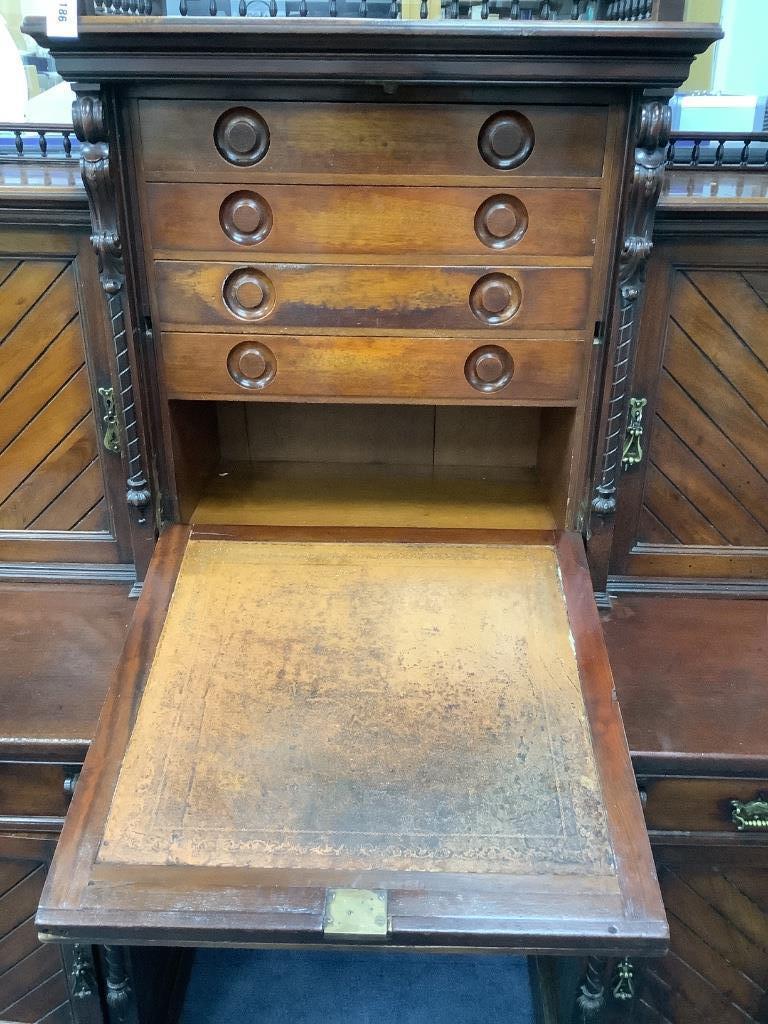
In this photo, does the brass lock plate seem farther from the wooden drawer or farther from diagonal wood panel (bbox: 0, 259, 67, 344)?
diagonal wood panel (bbox: 0, 259, 67, 344)

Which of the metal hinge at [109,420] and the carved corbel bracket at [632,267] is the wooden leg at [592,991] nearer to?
the carved corbel bracket at [632,267]

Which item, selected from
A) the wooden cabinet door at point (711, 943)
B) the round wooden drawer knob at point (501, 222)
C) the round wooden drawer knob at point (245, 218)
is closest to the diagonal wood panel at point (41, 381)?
the round wooden drawer knob at point (245, 218)

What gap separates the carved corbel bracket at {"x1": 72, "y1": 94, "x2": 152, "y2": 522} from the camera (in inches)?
42.8

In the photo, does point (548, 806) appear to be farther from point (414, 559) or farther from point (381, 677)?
point (414, 559)

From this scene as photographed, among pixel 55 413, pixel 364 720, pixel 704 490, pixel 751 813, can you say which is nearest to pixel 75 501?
pixel 55 413

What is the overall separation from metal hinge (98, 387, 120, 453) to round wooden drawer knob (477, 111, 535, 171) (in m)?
0.72

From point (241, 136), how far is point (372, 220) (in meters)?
0.21

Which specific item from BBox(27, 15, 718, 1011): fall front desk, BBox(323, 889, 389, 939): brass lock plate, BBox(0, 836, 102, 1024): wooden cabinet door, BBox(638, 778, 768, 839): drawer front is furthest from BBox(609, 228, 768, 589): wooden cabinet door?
BBox(0, 836, 102, 1024): wooden cabinet door

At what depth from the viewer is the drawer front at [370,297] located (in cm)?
120

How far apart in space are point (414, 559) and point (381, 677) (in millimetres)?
263

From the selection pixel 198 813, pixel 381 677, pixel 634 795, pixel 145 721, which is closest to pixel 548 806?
pixel 634 795

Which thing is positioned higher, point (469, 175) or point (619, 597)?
point (469, 175)

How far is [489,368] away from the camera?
4.16 feet

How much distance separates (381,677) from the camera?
3.72 ft
